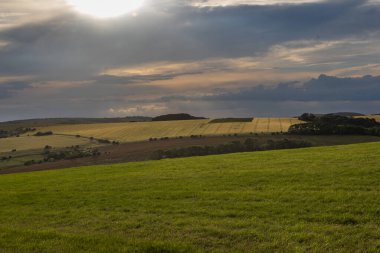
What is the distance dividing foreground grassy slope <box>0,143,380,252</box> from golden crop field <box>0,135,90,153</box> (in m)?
70.0

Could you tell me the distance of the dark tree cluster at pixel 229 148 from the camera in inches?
2429

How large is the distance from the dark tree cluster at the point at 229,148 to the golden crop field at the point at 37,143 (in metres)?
36.8

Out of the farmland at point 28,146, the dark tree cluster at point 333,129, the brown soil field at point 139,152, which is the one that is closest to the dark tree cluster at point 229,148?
the brown soil field at point 139,152

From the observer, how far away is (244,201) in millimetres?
17109

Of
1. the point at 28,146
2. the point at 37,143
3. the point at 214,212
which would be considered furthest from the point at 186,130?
the point at 214,212

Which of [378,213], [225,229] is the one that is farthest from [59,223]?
[378,213]

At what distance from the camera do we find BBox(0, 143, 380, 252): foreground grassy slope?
1219 centimetres

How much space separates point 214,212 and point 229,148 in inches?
1854

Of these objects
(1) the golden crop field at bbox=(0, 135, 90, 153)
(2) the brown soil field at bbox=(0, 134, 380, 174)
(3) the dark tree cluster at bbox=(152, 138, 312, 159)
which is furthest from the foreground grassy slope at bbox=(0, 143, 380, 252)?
(1) the golden crop field at bbox=(0, 135, 90, 153)

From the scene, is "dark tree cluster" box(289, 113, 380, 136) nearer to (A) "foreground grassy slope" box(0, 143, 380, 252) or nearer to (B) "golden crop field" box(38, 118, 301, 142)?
(B) "golden crop field" box(38, 118, 301, 142)

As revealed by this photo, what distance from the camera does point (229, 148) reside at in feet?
206

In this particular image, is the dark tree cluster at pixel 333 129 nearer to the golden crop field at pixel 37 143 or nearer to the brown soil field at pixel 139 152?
the brown soil field at pixel 139 152

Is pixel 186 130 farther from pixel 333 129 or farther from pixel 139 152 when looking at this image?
pixel 333 129

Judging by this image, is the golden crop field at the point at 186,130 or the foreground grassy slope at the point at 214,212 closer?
the foreground grassy slope at the point at 214,212
